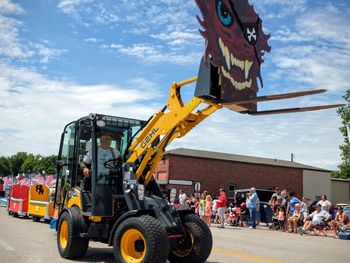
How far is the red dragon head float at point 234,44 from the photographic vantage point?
22.5 ft

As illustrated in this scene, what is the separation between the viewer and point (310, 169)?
161ft

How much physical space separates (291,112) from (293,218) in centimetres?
1197

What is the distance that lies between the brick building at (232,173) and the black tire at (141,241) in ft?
99.7

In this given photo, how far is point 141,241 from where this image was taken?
6.76 m

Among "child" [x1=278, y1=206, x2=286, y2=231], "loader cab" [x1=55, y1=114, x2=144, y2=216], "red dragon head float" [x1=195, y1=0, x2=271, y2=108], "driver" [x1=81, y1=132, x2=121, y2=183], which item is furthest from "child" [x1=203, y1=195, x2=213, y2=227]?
"red dragon head float" [x1=195, y1=0, x2=271, y2=108]

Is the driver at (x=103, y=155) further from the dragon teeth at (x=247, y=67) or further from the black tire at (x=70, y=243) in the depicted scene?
the dragon teeth at (x=247, y=67)

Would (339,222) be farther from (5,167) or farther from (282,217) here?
(5,167)

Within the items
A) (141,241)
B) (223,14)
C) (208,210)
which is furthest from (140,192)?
(208,210)

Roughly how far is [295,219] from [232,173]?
1014 inches

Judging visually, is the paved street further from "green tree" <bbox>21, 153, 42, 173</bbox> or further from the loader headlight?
"green tree" <bbox>21, 153, 42, 173</bbox>

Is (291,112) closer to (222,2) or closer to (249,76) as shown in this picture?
(249,76)

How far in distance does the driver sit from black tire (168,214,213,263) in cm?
187

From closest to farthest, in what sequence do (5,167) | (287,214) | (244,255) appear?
(244,255) < (287,214) < (5,167)

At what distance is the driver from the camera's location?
26.7ft
